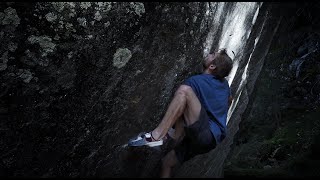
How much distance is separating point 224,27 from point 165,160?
1645 mm

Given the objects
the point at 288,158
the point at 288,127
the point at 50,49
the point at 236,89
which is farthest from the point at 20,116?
the point at 288,127

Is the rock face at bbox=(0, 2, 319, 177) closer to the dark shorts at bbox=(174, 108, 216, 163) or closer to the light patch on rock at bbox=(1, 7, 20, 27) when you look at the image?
the light patch on rock at bbox=(1, 7, 20, 27)

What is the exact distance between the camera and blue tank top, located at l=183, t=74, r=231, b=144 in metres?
3.43

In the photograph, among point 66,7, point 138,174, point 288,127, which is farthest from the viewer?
point 288,127

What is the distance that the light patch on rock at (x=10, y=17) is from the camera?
2.16m

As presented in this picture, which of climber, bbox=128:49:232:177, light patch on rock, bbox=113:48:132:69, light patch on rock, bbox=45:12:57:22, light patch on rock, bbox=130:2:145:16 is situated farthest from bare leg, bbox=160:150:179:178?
light patch on rock, bbox=45:12:57:22

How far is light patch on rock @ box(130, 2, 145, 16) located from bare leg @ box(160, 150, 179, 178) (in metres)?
1.62

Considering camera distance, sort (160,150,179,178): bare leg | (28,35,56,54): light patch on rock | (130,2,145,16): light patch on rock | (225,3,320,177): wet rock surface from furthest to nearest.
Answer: (225,3,320,177): wet rock surface, (160,150,179,178): bare leg, (130,2,145,16): light patch on rock, (28,35,56,54): light patch on rock

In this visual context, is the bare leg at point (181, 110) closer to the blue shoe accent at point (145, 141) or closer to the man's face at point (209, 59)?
the blue shoe accent at point (145, 141)

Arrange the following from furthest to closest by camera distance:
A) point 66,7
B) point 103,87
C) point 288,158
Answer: point 288,158
point 103,87
point 66,7

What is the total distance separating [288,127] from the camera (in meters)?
6.49

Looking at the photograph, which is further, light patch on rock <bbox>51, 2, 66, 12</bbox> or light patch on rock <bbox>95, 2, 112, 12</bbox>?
light patch on rock <bbox>95, 2, 112, 12</bbox>

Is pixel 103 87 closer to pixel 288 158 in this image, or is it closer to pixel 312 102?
pixel 288 158

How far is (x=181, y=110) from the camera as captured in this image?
3240mm
